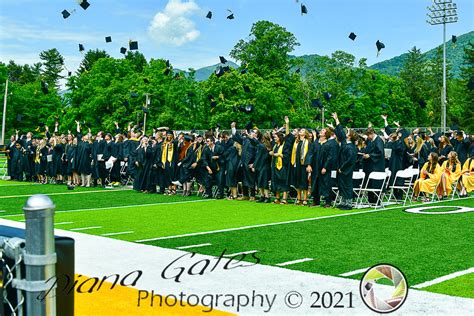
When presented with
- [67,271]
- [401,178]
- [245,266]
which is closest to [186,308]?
[245,266]

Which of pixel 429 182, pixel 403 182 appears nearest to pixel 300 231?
pixel 429 182

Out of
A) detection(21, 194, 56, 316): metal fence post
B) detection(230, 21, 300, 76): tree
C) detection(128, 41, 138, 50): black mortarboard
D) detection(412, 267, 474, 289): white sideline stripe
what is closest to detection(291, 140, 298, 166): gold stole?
detection(128, 41, 138, 50): black mortarboard

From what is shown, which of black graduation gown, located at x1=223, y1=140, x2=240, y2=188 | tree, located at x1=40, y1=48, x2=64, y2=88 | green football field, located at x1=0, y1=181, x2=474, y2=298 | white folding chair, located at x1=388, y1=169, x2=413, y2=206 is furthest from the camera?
tree, located at x1=40, y1=48, x2=64, y2=88

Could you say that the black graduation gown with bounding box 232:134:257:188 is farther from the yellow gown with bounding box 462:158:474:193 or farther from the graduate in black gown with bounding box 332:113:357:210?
Answer: the yellow gown with bounding box 462:158:474:193

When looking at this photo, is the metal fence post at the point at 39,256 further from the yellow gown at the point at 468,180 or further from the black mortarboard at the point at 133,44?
the black mortarboard at the point at 133,44

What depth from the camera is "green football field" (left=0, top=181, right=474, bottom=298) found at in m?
8.09

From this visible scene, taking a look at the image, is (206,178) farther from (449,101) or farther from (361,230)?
(449,101)

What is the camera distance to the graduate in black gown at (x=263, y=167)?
1691 centimetres

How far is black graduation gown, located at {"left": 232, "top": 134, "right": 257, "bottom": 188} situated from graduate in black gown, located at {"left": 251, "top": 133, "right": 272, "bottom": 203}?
6.5 inches

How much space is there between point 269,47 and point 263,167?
49.2 metres

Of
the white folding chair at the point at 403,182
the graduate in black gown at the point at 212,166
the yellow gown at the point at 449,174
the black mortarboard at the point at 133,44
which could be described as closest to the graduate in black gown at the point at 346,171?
the white folding chair at the point at 403,182

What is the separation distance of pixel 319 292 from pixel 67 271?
3822 millimetres

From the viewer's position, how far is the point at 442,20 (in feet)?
167

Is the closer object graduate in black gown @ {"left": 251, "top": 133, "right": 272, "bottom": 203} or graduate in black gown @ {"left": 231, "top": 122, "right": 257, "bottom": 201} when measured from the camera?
graduate in black gown @ {"left": 251, "top": 133, "right": 272, "bottom": 203}
